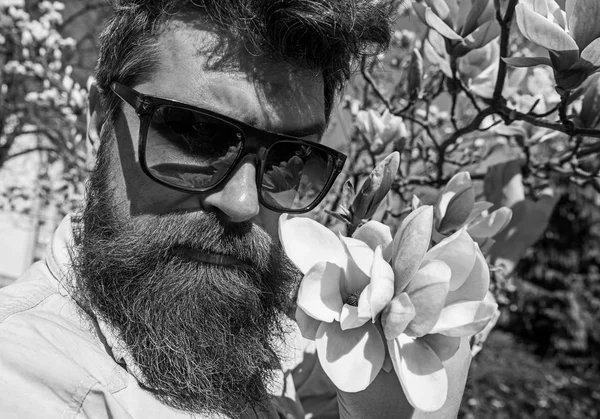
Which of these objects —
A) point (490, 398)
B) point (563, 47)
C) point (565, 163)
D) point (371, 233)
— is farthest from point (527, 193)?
point (490, 398)

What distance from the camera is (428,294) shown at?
31.1 inches

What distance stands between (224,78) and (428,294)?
687 mm

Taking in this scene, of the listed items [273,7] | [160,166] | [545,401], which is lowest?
[545,401]

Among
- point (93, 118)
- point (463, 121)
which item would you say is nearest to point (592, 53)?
point (93, 118)

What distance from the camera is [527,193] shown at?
1.97 metres

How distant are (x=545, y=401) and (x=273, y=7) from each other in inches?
225

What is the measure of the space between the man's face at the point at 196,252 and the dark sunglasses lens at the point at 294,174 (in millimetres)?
42

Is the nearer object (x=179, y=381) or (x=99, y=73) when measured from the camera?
(x=179, y=381)

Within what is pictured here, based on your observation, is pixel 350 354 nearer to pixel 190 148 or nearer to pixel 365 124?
pixel 190 148

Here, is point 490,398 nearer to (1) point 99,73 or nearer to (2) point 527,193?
(2) point 527,193

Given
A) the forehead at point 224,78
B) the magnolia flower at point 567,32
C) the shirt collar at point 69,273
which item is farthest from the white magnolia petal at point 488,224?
the shirt collar at point 69,273

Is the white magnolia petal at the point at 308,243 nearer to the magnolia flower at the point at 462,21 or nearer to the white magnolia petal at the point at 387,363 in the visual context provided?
the white magnolia petal at the point at 387,363

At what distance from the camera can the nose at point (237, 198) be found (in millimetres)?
1223

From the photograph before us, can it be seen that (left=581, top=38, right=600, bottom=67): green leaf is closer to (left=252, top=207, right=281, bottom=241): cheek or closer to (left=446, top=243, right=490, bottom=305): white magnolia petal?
(left=446, top=243, right=490, bottom=305): white magnolia petal
